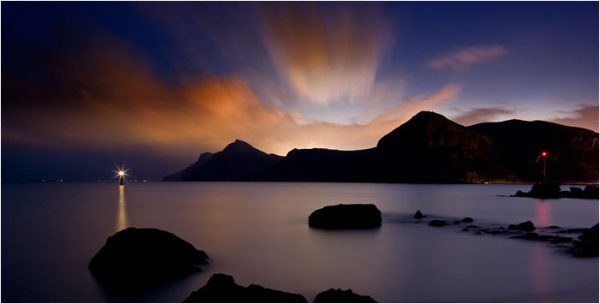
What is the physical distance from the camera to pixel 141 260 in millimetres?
15141

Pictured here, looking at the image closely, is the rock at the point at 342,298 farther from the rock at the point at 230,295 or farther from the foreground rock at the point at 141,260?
the foreground rock at the point at 141,260

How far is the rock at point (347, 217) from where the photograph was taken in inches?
1190

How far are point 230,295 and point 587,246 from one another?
18.2 m

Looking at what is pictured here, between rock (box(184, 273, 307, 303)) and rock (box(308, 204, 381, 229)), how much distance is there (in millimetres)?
20373

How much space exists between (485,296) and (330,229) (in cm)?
1695

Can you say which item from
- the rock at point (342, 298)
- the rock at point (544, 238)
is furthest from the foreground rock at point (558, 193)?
the rock at point (342, 298)

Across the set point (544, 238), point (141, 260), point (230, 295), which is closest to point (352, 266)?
point (141, 260)

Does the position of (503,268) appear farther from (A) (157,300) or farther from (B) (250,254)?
(A) (157,300)

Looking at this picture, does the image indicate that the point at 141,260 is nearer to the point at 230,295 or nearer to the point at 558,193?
the point at 230,295

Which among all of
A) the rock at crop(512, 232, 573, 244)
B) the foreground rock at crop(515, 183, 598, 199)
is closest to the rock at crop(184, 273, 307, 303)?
the rock at crop(512, 232, 573, 244)

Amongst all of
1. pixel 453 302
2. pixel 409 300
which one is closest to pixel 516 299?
pixel 453 302

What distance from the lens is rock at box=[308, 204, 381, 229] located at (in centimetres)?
3023

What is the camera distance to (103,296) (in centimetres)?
1362

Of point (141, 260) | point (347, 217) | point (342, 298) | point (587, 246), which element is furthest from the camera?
point (347, 217)
